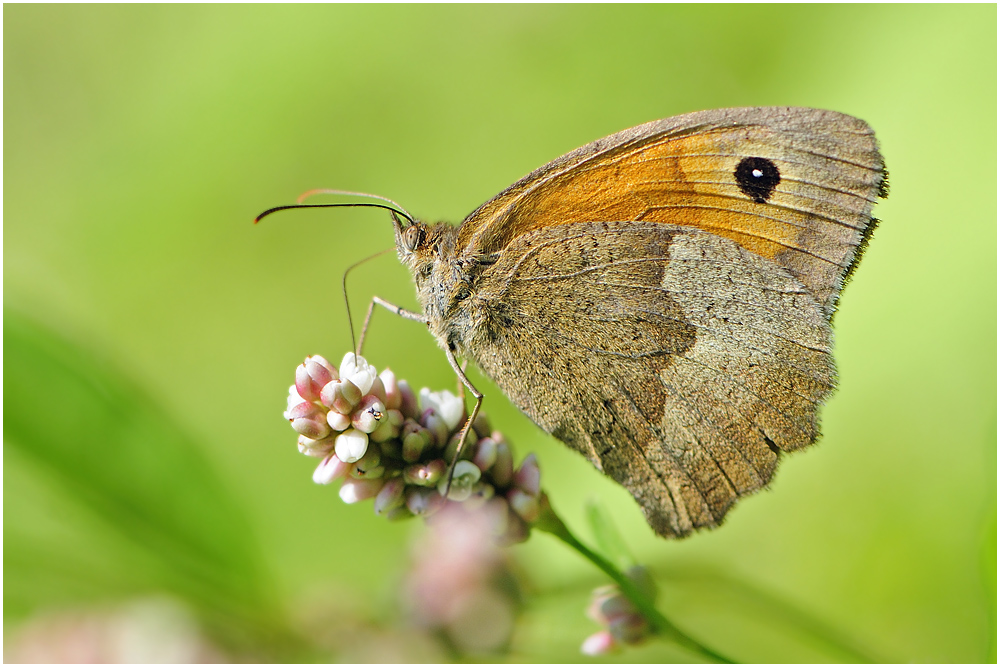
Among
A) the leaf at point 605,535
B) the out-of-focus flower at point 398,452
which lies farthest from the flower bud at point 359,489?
the leaf at point 605,535

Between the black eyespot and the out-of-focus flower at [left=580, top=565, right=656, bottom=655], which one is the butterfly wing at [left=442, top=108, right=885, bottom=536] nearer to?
the black eyespot

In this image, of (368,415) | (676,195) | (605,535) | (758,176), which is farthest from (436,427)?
(758,176)

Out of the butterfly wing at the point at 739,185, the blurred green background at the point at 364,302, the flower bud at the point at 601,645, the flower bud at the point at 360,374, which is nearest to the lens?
the flower bud at the point at 360,374

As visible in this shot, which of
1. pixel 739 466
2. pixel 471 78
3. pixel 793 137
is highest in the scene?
pixel 471 78

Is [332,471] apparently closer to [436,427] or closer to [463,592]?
[436,427]

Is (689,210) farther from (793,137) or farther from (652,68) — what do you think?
(652,68)

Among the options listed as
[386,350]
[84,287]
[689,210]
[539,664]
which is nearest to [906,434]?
[689,210]

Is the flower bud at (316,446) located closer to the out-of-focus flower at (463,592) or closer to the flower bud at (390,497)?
the flower bud at (390,497)

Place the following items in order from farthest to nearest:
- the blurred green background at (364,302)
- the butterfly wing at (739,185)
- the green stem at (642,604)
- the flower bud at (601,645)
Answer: the blurred green background at (364,302) → the butterfly wing at (739,185) → the flower bud at (601,645) → the green stem at (642,604)
